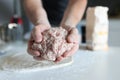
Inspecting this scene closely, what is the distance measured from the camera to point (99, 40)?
3.61 feet

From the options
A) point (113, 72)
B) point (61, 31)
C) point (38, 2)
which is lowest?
point (113, 72)

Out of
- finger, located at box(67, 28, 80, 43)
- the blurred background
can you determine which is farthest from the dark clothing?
finger, located at box(67, 28, 80, 43)

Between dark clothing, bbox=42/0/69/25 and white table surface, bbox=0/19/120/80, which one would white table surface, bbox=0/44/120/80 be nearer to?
white table surface, bbox=0/19/120/80

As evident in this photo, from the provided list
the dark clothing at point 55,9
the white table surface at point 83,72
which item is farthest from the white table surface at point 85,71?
the dark clothing at point 55,9

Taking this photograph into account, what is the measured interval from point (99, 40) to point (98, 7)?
131 mm

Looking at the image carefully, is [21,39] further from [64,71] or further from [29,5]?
[64,71]

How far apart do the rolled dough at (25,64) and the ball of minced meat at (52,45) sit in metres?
0.04

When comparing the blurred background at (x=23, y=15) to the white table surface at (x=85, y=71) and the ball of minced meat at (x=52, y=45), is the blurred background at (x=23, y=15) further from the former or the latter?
the ball of minced meat at (x=52, y=45)

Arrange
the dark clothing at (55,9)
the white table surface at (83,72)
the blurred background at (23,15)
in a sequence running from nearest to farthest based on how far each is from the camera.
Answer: the white table surface at (83,72) → the dark clothing at (55,9) → the blurred background at (23,15)

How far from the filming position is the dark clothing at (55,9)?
146 cm

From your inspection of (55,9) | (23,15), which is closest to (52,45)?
(55,9)

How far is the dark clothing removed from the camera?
1.46 meters

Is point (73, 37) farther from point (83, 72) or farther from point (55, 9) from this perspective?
point (55, 9)

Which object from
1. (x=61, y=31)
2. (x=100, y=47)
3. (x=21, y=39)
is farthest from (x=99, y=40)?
(x=21, y=39)
